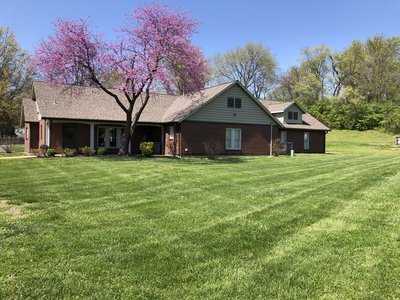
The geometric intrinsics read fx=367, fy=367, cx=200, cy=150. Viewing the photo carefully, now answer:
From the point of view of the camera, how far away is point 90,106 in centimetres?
2525

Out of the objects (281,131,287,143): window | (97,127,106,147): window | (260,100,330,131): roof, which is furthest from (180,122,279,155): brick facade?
(97,127,106,147): window

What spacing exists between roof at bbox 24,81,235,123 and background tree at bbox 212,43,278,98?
36250 mm

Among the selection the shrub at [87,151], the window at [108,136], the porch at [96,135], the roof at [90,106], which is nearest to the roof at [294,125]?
the roof at [90,106]

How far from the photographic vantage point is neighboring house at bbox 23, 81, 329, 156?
23.8 metres

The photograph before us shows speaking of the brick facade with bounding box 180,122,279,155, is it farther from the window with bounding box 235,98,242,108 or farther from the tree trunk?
the tree trunk

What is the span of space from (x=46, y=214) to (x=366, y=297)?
19.0 feet

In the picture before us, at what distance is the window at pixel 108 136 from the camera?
2542cm

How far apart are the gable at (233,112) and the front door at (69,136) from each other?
25.8ft

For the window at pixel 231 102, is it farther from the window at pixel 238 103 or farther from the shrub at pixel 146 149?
the shrub at pixel 146 149

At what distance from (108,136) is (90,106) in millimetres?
2381

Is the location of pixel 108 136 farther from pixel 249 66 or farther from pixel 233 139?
pixel 249 66

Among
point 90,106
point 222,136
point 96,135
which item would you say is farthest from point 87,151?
point 222,136

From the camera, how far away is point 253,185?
35.1 feet

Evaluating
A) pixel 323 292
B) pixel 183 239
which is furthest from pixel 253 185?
pixel 323 292
